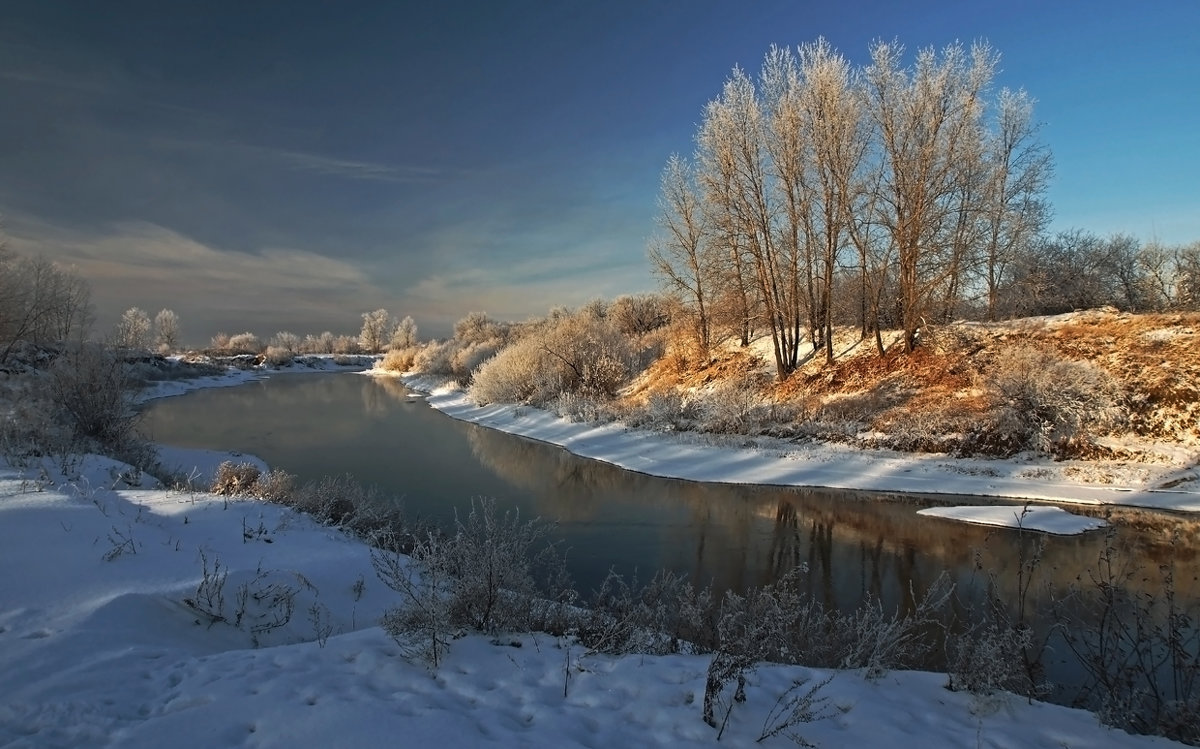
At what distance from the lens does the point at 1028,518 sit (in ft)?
34.4

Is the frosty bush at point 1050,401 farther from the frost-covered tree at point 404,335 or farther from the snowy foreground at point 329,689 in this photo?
the frost-covered tree at point 404,335

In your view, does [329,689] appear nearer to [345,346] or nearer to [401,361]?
[401,361]

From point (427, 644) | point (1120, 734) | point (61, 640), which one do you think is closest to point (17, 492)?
point (61, 640)

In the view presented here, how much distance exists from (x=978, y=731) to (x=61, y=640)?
222 inches

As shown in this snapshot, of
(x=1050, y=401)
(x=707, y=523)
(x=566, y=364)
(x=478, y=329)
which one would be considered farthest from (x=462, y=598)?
(x=478, y=329)

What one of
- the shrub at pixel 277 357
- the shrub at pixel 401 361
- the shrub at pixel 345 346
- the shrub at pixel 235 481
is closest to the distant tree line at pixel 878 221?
the shrub at pixel 235 481

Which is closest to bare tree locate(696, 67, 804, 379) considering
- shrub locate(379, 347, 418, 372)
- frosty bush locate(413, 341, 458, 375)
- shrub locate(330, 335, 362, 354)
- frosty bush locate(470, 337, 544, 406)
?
frosty bush locate(470, 337, 544, 406)

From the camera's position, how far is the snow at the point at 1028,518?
9.87m

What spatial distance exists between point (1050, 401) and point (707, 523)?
340 inches

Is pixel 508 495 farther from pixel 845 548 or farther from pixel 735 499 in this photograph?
pixel 845 548

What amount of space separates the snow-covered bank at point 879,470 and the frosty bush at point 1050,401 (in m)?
0.63

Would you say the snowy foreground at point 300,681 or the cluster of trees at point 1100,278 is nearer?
the snowy foreground at point 300,681

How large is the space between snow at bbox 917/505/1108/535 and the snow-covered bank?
46.2 inches

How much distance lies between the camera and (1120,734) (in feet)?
11.6
